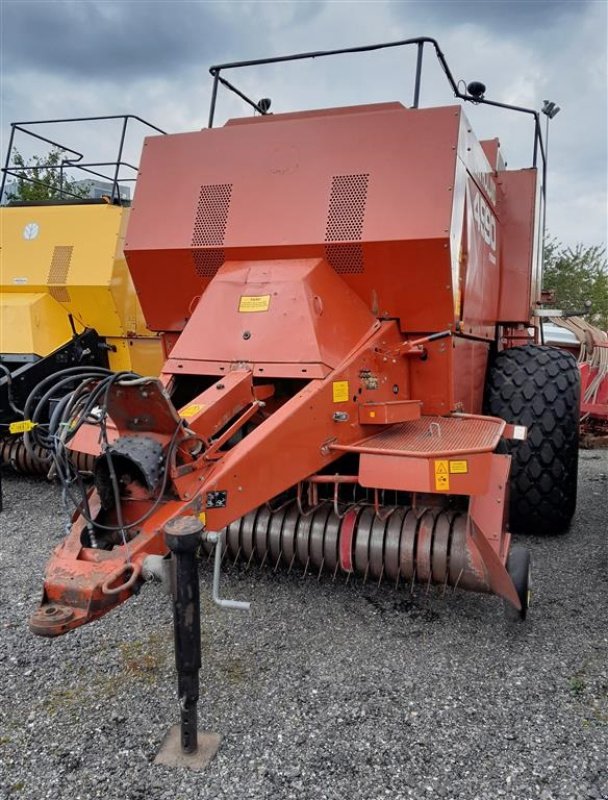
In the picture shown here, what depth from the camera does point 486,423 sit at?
3406 millimetres

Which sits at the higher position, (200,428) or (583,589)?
(200,428)

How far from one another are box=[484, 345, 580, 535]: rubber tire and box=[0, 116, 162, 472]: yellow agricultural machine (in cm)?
333

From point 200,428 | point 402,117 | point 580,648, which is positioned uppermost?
point 402,117

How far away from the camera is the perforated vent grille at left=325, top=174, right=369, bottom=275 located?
3.38 metres

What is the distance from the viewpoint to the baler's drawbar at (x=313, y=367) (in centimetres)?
251

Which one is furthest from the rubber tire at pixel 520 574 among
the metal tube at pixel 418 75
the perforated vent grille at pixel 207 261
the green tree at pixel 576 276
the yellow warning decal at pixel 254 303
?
the green tree at pixel 576 276

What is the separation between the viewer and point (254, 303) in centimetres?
329

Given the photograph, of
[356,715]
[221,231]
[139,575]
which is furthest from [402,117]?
[356,715]

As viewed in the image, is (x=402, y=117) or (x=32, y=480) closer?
(x=402, y=117)

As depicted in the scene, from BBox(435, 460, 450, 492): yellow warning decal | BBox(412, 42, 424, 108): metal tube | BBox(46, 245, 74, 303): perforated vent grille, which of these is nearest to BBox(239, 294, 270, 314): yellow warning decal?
BBox(435, 460, 450, 492): yellow warning decal

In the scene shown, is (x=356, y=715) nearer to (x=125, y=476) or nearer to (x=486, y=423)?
(x=125, y=476)

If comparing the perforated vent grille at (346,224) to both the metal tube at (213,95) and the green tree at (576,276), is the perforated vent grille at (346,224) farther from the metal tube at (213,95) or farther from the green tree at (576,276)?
the green tree at (576,276)

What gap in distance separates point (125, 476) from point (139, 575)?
16.9 inches

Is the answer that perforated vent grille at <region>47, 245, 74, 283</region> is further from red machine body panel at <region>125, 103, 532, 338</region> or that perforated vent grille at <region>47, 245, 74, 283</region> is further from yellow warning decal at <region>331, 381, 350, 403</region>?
yellow warning decal at <region>331, 381, 350, 403</region>
